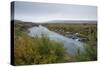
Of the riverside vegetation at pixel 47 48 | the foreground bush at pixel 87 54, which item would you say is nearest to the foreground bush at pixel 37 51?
the riverside vegetation at pixel 47 48

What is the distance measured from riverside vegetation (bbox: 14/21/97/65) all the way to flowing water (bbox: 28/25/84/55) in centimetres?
4

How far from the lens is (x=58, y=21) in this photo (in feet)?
7.85

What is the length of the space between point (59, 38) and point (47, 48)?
187mm

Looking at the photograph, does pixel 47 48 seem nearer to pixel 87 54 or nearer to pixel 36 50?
pixel 36 50

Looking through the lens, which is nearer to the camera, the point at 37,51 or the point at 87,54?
the point at 37,51

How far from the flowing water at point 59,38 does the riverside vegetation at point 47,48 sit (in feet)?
0.12

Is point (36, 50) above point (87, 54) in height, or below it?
above

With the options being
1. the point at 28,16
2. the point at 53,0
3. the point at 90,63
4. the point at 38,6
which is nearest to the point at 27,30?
the point at 28,16

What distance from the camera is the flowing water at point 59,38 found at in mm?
2279

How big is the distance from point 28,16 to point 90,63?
0.97 m

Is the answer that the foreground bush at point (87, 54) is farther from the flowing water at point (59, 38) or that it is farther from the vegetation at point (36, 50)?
the vegetation at point (36, 50)

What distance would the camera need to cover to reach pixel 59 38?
239 cm

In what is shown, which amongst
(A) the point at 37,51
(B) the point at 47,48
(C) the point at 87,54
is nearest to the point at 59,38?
(B) the point at 47,48

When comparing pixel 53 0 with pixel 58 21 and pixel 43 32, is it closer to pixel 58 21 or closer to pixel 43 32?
pixel 58 21
